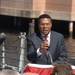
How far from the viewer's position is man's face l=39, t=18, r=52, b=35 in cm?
479

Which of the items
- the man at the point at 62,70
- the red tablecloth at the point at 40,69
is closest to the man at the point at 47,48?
the red tablecloth at the point at 40,69

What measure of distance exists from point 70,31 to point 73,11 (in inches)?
97.1

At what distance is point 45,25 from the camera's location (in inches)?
189

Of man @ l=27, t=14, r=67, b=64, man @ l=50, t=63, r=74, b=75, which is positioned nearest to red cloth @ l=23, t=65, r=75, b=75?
man @ l=27, t=14, r=67, b=64

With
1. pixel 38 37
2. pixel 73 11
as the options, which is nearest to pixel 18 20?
pixel 73 11

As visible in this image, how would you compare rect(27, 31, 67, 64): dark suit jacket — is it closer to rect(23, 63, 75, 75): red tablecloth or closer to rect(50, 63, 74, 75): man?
rect(23, 63, 75, 75): red tablecloth

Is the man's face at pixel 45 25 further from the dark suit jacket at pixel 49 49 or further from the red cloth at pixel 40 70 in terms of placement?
the red cloth at pixel 40 70

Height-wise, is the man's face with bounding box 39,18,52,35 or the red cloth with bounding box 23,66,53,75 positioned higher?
the man's face with bounding box 39,18,52,35

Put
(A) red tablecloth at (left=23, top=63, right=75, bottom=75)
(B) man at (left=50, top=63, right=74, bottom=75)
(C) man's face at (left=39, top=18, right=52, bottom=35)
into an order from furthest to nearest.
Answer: (C) man's face at (left=39, top=18, right=52, bottom=35) → (A) red tablecloth at (left=23, top=63, right=75, bottom=75) → (B) man at (left=50, top=63, right=74, bottom=75)

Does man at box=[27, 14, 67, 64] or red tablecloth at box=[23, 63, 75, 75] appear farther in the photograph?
man at box=[27, 14, 67, 64]

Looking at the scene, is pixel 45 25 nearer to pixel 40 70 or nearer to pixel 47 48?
pixel 47 48

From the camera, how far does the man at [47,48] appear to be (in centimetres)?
480

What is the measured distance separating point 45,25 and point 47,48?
11.3 inches

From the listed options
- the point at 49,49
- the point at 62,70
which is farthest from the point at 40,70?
the point at 62,70
